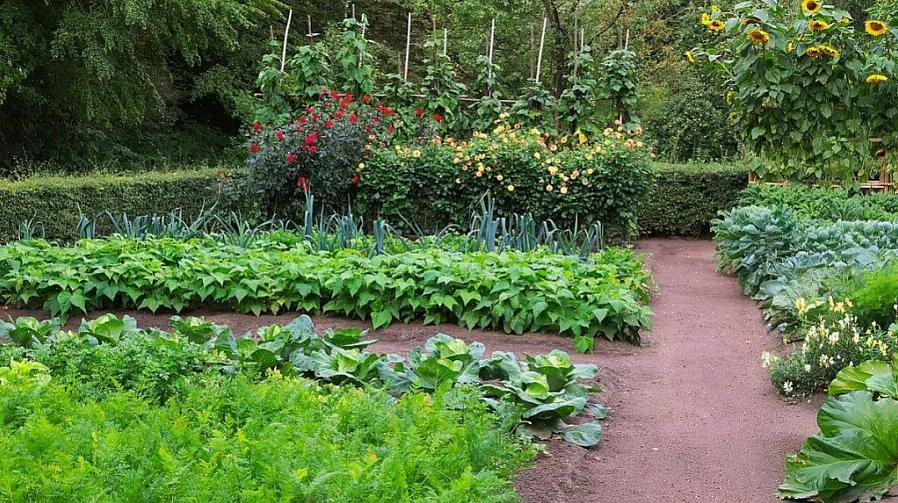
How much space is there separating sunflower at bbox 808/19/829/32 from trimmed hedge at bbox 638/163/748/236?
10.9 ft

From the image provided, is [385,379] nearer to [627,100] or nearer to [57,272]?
[57,272]

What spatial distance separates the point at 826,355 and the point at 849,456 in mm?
1761

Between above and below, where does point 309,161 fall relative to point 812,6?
below

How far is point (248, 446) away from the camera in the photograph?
298 centimetres

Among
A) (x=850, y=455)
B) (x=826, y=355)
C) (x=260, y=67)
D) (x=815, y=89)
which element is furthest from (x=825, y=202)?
(x=260, y=67)

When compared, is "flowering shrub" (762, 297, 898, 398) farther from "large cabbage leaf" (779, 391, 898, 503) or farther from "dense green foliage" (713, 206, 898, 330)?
"large cabbage leaf" (779, 391, 898, 503)

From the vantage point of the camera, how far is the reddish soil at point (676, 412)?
3.92m

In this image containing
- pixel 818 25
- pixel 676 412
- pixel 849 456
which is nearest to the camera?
pixel 849 456

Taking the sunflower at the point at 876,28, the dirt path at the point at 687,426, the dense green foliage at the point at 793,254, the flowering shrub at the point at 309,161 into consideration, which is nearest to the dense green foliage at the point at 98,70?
the flowering shrub at the point at 309,161

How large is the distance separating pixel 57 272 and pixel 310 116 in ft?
Answer: 15.8

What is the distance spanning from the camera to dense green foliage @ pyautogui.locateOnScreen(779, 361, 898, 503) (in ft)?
11.6

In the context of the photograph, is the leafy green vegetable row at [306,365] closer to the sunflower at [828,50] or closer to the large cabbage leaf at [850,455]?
the large cabbage leaf at [850,455]

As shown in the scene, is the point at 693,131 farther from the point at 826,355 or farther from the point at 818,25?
the point at 826,355

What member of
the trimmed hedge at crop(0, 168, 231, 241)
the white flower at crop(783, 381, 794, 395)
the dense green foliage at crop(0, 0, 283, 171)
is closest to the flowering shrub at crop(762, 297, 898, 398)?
the white flower at crop(783, 381, 794, 395)
